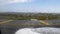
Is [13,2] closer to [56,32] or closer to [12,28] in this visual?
[12,28]

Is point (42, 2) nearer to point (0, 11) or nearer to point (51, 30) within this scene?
point (51, 30)

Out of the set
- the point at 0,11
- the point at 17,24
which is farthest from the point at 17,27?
the point at 0,11

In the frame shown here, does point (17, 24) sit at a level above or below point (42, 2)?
below

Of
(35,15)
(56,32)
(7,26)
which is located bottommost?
(56,32)

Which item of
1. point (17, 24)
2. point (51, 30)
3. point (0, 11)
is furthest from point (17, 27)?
point (51, 30)

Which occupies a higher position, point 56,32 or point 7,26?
point 7,26

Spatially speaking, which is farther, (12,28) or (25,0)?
(12,28)
